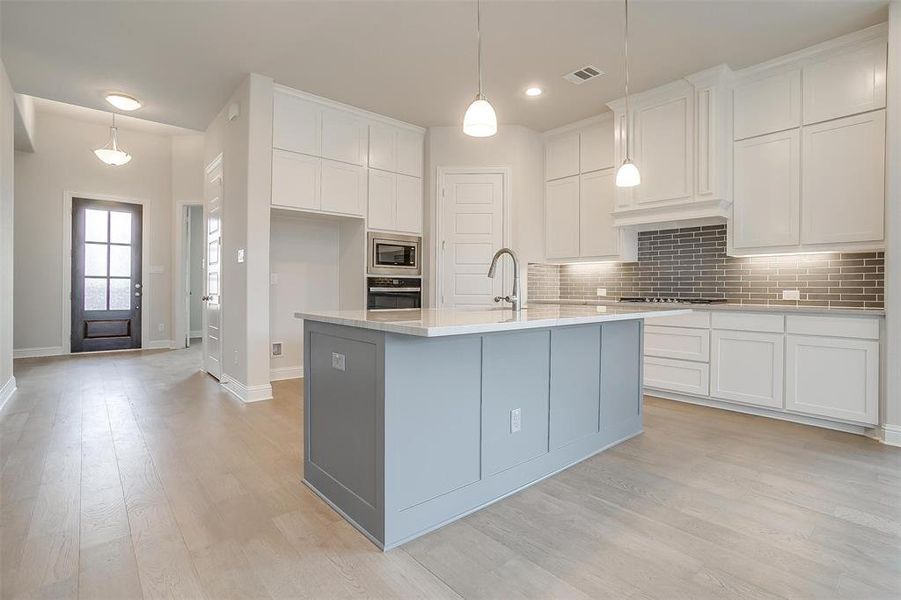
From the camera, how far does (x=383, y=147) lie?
5.06 meters

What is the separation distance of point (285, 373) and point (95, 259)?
430 cm

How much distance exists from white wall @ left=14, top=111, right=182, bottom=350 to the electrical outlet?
742cm

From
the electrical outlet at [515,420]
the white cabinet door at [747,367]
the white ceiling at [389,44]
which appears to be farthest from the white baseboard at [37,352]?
the white cabinet door at [747,367]

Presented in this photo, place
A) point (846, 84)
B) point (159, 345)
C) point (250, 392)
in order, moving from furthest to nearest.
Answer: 1. point (159, 345)
2. point (250, 392)
3. point (846, 84)

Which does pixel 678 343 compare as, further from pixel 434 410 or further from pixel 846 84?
pixel 434 410

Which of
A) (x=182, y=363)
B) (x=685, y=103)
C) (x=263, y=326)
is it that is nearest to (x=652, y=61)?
(x=685, y=103)

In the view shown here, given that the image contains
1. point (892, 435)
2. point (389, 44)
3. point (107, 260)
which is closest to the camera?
point (892, 435)

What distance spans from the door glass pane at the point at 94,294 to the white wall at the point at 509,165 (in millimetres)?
5326

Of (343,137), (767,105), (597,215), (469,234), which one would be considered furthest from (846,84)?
(343,137)

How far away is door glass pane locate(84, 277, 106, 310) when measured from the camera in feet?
22.7

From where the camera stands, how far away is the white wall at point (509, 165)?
5.18 m

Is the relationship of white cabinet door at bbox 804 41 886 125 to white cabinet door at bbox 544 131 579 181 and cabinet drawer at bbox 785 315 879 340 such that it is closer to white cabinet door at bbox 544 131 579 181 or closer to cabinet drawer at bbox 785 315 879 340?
Result: cabinet drawer at bbox 785 315 879 340

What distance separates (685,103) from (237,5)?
3.66 meters

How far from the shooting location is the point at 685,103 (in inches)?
160
